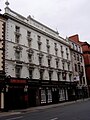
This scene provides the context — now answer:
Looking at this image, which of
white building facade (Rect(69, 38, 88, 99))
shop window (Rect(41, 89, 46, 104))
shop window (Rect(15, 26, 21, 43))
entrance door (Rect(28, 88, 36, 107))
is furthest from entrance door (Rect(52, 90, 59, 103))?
shop window (Rect(15, 26, 21, 43))

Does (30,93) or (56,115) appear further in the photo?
(30,93)

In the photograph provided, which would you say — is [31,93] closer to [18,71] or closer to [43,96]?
[43,96]

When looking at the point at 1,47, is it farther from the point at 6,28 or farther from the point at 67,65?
the point at 67,65

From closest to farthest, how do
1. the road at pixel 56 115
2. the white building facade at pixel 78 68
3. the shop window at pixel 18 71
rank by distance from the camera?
1. the road at pixel 56 115
2. the shop window at pixel 18 71
3. the white building facade at pixel 78 68

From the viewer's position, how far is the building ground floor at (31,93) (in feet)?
75.6

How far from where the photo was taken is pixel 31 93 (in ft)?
94.7

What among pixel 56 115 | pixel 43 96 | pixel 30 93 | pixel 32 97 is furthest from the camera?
pixel 43 96

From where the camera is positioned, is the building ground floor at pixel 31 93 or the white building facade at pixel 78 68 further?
the white building facade at pixel 78 68

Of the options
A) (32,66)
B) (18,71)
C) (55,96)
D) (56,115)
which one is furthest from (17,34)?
(56,115)

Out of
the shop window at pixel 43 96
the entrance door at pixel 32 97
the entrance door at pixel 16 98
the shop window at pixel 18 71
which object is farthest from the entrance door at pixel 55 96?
the shop window at pixel 18 71

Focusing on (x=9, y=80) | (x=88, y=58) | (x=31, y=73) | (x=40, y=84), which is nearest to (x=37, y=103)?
(x=40, y=84)

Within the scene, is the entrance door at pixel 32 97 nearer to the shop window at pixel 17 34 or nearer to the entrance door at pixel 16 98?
the entrance door at pixel 16 98

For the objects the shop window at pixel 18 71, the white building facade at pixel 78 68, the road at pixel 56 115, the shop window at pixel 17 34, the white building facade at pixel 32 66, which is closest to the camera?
the road at pixel 56 115

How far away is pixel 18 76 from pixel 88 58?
3227cm
